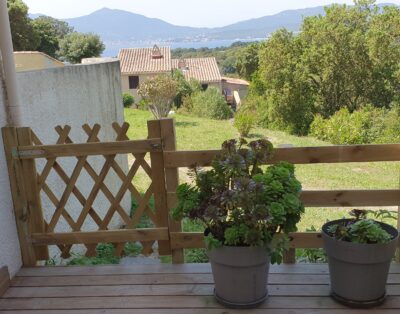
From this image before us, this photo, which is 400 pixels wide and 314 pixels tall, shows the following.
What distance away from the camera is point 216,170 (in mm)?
2367

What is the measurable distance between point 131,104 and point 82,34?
24.4 ft

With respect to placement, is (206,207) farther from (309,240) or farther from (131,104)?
(131,104)

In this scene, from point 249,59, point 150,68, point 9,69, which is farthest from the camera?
point 249,59

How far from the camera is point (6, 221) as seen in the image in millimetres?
2787

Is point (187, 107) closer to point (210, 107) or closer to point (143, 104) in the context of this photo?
point (210, 107)

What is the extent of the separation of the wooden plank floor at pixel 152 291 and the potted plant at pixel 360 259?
73mm

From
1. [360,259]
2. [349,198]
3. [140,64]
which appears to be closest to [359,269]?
[360,259]

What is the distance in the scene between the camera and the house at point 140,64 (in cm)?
3672

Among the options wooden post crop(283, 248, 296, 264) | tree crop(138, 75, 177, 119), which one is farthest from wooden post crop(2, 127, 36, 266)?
tree crop(138, 75, 177, 119)

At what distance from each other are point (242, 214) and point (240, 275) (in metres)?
0.31

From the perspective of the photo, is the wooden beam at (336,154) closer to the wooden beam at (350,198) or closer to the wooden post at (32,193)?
the wooden beam at (350,198)

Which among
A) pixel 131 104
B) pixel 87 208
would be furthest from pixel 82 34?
A: pixel 87 208

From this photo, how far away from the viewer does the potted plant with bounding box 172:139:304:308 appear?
2.19 metres

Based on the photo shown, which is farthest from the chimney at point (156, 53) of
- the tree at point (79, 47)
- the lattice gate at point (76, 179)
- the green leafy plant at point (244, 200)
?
the green leafy plant at point (244, 200)
